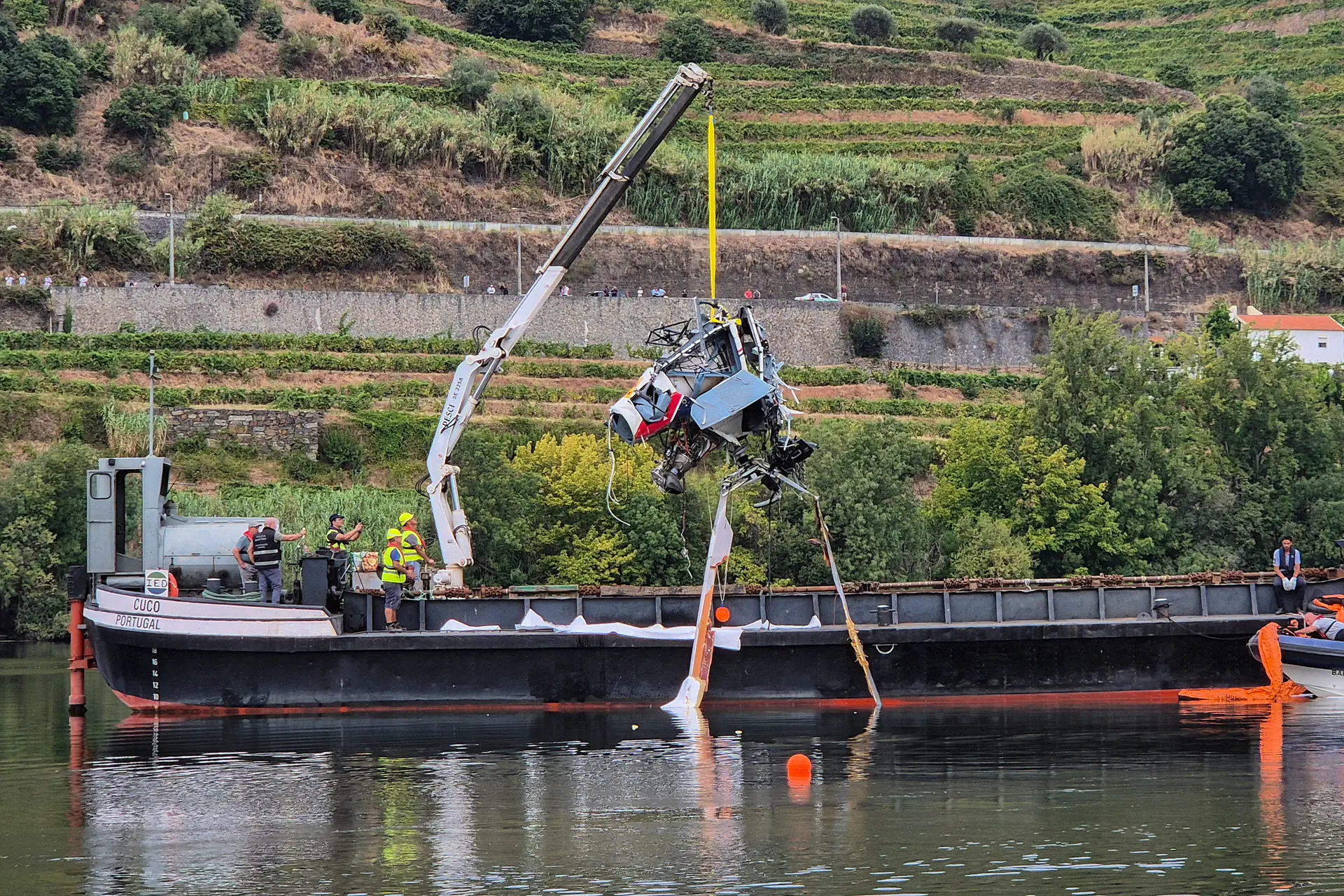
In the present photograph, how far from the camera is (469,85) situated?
8969 centimetres

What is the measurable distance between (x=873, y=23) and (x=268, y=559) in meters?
92.4

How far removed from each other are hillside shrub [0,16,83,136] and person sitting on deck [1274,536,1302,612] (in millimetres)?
63754

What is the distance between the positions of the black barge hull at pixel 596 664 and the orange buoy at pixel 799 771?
6784 mm

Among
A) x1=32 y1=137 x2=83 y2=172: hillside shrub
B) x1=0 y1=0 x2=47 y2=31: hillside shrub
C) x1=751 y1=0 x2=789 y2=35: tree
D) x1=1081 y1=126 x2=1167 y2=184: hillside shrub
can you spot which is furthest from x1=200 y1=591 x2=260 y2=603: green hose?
x1=751 y1=0 x2=789 y2=35: tree

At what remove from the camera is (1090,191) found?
9256cm

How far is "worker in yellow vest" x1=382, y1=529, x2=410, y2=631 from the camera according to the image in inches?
1193

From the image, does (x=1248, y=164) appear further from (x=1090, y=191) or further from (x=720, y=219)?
(x=720, y=219)

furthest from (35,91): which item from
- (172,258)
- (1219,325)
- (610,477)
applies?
(610,477)

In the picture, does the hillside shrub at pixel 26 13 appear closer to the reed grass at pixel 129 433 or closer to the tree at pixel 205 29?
the tree at pixel 205 29

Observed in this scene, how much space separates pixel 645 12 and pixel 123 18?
33929 mm

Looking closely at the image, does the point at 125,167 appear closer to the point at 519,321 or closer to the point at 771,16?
the point at 771,16

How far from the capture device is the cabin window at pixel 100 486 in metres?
31.4

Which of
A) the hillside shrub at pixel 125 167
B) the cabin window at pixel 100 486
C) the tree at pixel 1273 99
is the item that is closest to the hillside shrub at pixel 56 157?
the hillside shrub at pixel 125 167

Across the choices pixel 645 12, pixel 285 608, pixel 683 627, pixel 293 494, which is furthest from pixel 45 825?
pixel 645 12
